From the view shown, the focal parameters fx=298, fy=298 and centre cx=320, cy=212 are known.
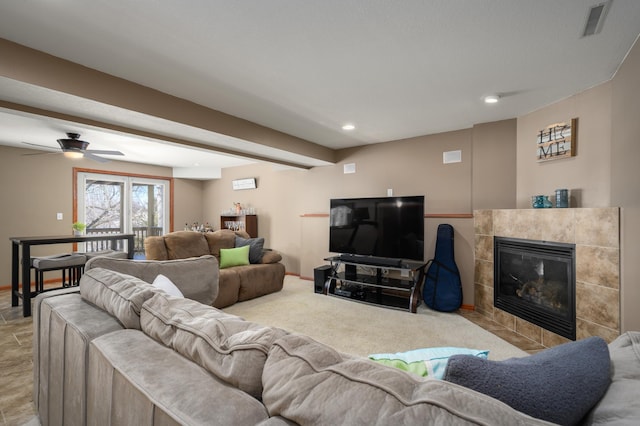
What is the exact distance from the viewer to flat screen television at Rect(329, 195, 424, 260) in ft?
13.2

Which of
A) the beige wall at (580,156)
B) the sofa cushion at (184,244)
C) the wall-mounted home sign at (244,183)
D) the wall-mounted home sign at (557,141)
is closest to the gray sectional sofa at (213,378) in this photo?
the beige wall at (580,156)

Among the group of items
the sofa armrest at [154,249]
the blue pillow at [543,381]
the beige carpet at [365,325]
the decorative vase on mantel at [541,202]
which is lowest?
the beige carpet at [365,325]

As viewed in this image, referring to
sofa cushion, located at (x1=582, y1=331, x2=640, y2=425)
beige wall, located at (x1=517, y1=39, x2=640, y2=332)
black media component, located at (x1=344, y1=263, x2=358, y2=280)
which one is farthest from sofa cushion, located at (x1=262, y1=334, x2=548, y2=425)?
black media component, located at (x1=344, y1=263, x2=358, y2=280)

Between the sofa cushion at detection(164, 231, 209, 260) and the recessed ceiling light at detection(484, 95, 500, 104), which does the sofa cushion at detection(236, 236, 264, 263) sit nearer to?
the sofa cushion at detection(164, 231, 209, 260)

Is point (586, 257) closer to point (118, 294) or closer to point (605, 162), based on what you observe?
point (605, 162)

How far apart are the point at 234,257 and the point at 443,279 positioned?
121 inches

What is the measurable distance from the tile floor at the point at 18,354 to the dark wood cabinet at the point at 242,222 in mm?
3566

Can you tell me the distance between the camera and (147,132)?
344 cm

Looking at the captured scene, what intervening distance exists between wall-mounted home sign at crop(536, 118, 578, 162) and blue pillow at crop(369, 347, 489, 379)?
120 inches

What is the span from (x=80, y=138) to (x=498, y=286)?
6.09 metres

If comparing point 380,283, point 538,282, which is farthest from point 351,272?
point 538,282

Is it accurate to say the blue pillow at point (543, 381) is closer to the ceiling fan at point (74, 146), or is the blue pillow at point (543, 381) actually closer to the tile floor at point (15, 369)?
the tile floor at point (15, 369)

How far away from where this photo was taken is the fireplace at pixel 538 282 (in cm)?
273

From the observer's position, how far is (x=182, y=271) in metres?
2.42
